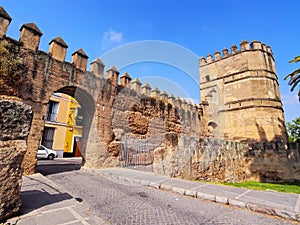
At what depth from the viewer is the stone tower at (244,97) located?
12.2m

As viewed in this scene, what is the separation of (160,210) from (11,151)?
2.54m

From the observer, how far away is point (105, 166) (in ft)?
25.8

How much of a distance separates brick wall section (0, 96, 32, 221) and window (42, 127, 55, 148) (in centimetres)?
1551

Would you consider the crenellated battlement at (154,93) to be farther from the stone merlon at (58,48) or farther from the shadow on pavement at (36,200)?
the shadow on pavement at (36,200)

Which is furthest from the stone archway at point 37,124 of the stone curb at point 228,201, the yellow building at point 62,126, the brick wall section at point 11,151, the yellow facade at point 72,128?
the yellow facade at point 72,128

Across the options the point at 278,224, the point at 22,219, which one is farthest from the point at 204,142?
the point at 22,219

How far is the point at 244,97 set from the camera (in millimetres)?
13133

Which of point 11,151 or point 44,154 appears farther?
point 44,154

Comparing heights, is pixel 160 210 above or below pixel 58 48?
below

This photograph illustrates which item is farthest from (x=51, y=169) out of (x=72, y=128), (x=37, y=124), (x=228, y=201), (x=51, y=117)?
(x=72, y=128)

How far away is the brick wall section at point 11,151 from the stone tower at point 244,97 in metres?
13.7

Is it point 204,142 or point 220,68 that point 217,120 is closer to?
point 220,68

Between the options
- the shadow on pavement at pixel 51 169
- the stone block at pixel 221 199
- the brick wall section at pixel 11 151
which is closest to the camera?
the brick wall section at pixel 11 151

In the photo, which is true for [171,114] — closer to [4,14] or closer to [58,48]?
[58,48]
